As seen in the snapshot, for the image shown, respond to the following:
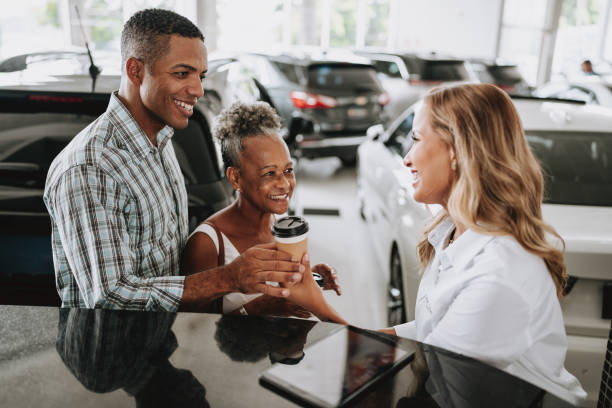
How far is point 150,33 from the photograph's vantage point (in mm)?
1542

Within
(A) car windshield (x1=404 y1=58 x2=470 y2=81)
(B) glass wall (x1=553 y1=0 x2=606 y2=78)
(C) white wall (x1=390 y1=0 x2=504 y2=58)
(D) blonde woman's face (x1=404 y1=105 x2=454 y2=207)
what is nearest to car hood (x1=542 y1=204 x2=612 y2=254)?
(D) blonde woman's face (x1=404 y1=105 x2=454 y2=207)

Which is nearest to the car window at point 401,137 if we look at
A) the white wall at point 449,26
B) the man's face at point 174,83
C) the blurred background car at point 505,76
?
the man's face at point 174,83

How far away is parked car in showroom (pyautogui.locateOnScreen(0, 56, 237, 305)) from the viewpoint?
6.77 ft

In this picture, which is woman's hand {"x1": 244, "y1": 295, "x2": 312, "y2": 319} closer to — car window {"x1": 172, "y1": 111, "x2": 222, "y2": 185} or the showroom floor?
car window {"x1": 172, "y1": 111, "x2": 222, "y2": 185}

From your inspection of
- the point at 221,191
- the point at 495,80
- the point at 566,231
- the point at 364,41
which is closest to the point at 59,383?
the point at 221,191

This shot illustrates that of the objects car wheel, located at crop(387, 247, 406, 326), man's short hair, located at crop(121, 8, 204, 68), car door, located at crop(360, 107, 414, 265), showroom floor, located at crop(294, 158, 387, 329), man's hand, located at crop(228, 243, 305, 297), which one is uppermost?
man's short hair, located at crop(121, 8, 204, 68)

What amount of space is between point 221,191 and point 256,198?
23.6 inches

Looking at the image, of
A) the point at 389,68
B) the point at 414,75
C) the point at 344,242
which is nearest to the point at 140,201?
the point at 344,242

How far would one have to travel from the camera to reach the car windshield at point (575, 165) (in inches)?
107

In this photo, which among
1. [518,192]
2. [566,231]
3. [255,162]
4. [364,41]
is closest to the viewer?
[518,192]

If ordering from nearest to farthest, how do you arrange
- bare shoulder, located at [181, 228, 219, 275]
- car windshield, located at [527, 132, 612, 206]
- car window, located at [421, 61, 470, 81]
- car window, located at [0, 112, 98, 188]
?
bare shoulder, located at [181, 228, 219, 275] → car window, located at [0, 112, 98, 188] → car windshield, located at [527, 132, 612, 206] → car window, located at [421, 61, 470, 81]

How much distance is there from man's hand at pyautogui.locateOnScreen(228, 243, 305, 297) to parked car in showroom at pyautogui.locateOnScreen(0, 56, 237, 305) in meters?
0.93

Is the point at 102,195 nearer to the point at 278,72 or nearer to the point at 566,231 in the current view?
the point at 566,231

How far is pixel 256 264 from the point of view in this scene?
135 cm
